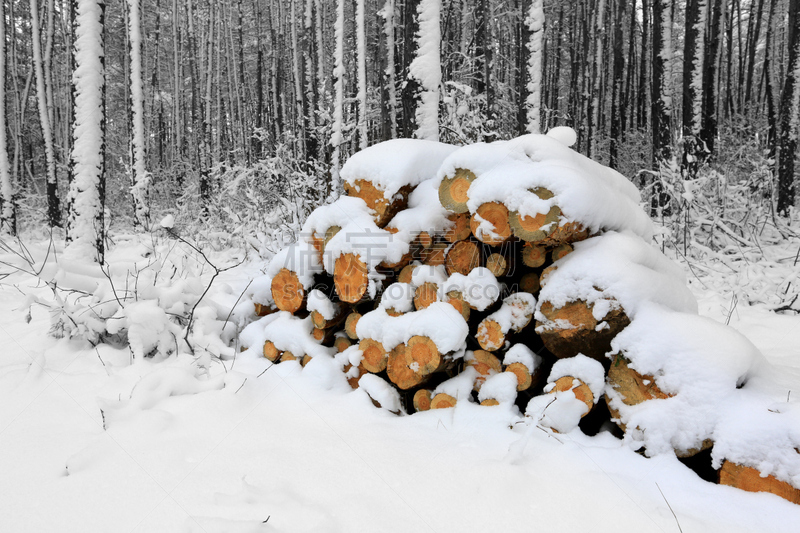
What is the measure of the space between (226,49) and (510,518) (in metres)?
18.9

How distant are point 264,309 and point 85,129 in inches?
125

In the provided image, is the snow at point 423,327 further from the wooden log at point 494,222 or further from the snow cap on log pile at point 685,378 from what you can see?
the snow cap on log pile at point 685,378

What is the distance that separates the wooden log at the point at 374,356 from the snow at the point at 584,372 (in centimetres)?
91

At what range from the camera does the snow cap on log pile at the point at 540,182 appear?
6.68 ft

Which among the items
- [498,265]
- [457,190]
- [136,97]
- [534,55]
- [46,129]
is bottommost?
[498,265]

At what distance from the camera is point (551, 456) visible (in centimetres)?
181

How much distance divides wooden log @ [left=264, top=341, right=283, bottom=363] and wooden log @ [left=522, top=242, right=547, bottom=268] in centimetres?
173

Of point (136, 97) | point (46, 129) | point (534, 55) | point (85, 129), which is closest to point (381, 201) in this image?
point (85, 129)

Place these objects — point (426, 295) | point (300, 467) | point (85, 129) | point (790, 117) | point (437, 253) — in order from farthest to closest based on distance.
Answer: point (790, 117) → point (85, 129) → point (437, 253) → point (426, 295) → point (300, 467)

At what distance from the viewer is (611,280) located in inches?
78.3

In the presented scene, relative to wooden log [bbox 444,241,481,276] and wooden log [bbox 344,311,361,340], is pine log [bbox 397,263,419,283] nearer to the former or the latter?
wooden log [bbox 444,241,481,276]

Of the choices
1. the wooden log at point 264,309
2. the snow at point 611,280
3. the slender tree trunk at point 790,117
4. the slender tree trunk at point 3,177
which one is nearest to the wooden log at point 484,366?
the snow at point 611,280

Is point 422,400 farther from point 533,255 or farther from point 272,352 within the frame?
point 272,352

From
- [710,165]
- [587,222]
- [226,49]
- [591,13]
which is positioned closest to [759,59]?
[591,13]
